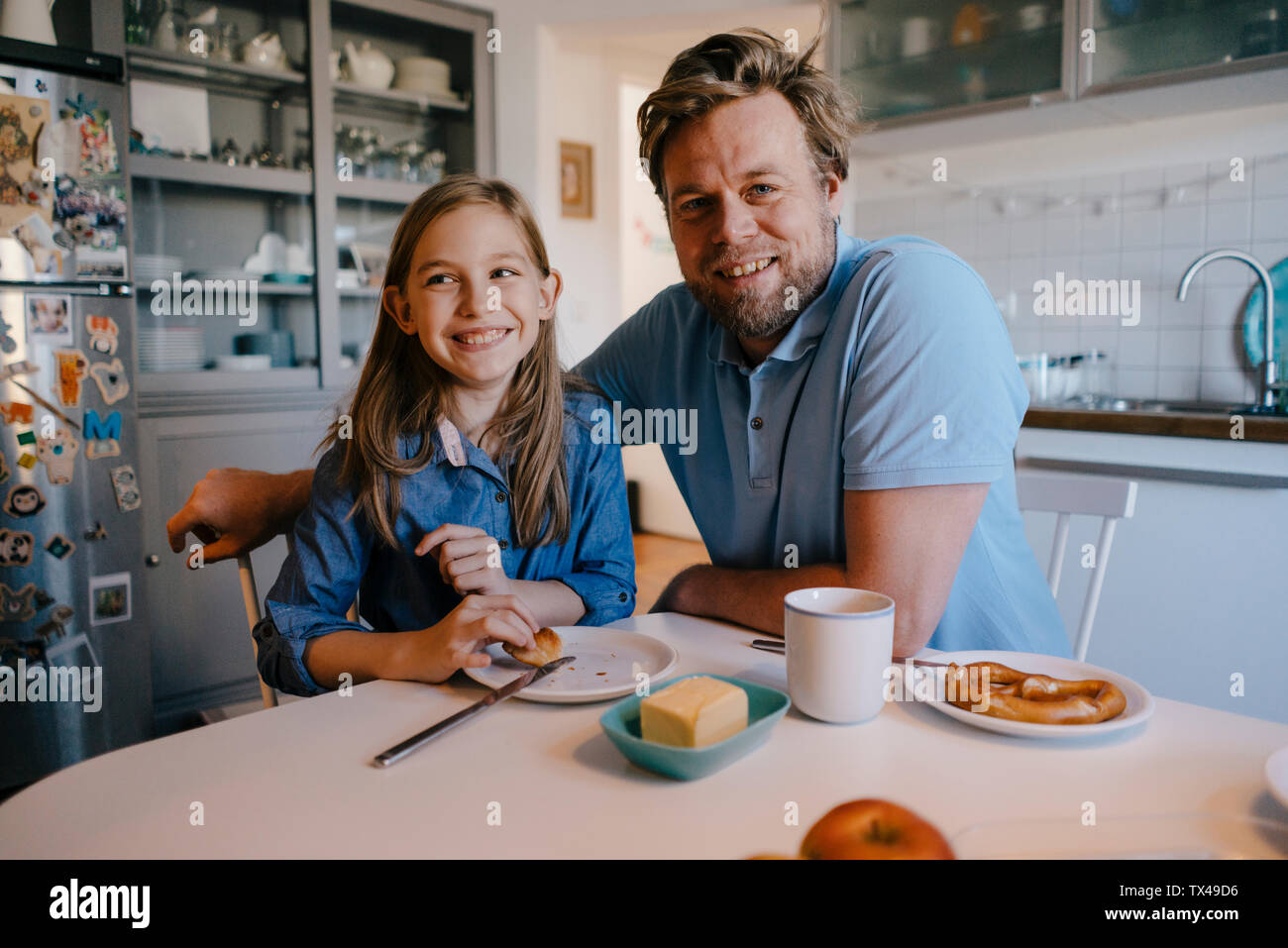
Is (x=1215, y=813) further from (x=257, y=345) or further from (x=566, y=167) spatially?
(x=566, y=167)

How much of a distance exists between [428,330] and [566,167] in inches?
141

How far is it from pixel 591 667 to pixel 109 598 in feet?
6.86

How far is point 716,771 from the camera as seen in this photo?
0.67 m

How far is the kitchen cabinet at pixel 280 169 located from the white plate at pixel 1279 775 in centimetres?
289

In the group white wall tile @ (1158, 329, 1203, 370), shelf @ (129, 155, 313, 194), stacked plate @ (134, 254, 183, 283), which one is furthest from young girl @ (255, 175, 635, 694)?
white wall tile @ (1158, 329, 1203, 370)

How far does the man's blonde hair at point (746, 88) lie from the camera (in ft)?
3.89

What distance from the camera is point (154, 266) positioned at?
3006 millimetres

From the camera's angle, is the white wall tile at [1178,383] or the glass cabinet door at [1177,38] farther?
the white wall tile at [1178,383]

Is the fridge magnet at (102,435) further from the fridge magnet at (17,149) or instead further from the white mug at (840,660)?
the white mug at (840,660)

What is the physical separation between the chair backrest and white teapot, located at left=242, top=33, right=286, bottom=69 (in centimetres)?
284

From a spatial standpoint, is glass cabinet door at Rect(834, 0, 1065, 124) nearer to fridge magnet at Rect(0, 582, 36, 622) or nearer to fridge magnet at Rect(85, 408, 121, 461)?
fridge magnet at Rect(85, 408, 121, 461)

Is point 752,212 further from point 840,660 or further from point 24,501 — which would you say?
point 24,501

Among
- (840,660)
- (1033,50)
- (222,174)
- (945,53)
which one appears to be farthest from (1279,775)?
(222,174)

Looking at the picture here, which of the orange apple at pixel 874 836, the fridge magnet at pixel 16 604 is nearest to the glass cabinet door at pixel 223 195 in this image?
the fridge magnet at pixel 16 604
